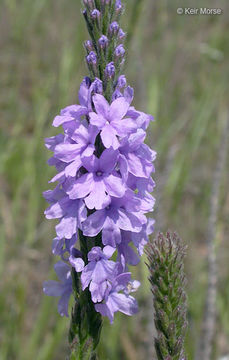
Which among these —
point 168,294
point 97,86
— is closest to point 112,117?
point 97,86

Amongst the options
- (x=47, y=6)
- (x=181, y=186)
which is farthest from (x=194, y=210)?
(x=47, y=6)

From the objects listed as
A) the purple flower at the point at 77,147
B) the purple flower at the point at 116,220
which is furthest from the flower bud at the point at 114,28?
the purple flower at the point at 116,220

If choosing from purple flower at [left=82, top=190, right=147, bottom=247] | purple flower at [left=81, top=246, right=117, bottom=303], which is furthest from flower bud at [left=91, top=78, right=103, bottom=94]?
purple flower at [left=81, top=246, right=117, bottom=303]

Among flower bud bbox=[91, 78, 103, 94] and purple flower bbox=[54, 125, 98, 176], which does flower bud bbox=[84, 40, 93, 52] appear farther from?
purple flower bbox=[54, 125, 98, 176]

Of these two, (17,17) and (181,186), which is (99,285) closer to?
(181,186)

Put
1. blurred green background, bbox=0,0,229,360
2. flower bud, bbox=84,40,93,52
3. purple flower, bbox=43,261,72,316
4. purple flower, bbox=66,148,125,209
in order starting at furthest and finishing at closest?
blurred green background, bbox=0,0,229,360
purple flower, bbox=43,261,72,316
flower bud, bbox=84,40,93,52
purple flower, bbox=66,148,125,209

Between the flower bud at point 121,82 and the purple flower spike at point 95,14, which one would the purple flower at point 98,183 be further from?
the purple flower spike at point 95,14

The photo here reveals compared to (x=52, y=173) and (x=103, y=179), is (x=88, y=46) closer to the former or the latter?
(x=103, y=179)
